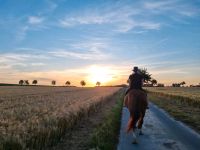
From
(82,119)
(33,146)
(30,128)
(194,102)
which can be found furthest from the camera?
(194,102)

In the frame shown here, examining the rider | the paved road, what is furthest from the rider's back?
the paved road

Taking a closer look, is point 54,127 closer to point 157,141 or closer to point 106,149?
point 106,149

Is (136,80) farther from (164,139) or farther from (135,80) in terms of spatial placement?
(164,139)

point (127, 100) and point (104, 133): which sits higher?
point (127, 100)

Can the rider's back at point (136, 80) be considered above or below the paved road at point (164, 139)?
above

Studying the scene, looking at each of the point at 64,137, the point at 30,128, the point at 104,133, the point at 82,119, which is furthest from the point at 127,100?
the point at 82,119

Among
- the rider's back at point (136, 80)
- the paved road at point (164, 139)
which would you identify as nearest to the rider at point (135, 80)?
the rider's back at point (136, 80)

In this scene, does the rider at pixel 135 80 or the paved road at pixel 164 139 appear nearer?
the paved road at pixel 164 139

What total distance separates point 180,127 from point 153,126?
149 cm

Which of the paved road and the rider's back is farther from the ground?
the rider's back

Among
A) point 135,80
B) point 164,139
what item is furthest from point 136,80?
point 164,139

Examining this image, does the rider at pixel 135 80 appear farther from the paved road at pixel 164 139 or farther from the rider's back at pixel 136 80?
the paved road at pixel 164 139

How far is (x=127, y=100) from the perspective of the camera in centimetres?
1598

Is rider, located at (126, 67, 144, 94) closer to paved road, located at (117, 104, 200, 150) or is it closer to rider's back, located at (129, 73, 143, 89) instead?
rider's back, located at (129, 73, 143, 89)
